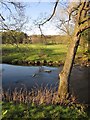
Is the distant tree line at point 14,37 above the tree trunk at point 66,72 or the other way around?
above

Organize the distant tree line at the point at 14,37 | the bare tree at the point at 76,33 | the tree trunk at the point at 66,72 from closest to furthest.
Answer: the bare tree at the point at 76,33 → the tree trunk at the point at 66,72 → the distant tree line at the point at 14,37

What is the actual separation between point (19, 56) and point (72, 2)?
3132cm

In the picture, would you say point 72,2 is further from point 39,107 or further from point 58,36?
point 58,36

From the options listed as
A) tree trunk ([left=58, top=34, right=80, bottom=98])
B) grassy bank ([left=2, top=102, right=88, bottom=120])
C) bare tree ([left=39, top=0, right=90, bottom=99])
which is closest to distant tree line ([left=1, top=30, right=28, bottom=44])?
bare tree ([left=39, top=0, right=90, bottom=99])

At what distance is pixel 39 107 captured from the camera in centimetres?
1061

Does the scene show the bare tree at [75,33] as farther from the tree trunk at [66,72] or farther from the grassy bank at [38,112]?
the grassy bank at [38,112]

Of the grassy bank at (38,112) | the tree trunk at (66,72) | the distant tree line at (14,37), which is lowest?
the grassy bank at (38,112)

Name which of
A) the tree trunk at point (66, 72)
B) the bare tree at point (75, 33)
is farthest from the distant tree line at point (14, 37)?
the tree trunk at point (66, 72)

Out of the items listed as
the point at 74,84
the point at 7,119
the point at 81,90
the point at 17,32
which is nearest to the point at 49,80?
the point at 74,84

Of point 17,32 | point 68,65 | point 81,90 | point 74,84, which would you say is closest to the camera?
point 68,65

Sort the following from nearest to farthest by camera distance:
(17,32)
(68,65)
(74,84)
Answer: (68,65), (17,32), (74,84)

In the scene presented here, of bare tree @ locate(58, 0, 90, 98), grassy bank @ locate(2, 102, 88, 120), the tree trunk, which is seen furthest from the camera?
Result: the tree trunk

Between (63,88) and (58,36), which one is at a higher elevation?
(58,36)

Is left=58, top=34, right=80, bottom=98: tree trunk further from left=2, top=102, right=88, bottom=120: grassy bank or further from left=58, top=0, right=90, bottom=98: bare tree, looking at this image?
left=2, top=102, right=88, bottom=120: grassy bank
